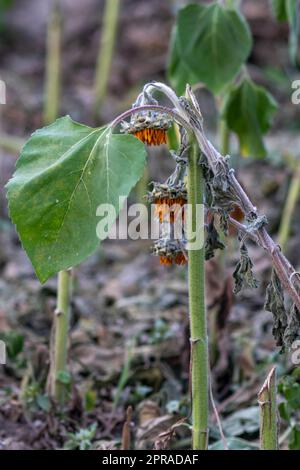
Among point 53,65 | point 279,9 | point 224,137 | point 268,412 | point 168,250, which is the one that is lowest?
point 268,412

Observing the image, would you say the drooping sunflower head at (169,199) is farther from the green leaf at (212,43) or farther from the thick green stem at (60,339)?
the green leaf at (212,43)

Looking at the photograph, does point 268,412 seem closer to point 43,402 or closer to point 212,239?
point 212,239

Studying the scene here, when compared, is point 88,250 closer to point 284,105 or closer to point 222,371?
point 222,371

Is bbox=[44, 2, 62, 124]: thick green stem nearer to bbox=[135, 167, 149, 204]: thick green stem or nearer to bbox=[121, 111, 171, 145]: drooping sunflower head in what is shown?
bbox=[135, 167, 149, 204]: thick green stem

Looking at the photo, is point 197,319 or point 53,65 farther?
point 53,65

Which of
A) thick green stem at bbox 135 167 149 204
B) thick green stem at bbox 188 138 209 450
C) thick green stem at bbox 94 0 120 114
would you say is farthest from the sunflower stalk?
thick green stem at bbox 94 0 120 114

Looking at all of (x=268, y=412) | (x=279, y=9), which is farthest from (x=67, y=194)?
(x=279, y=9)
